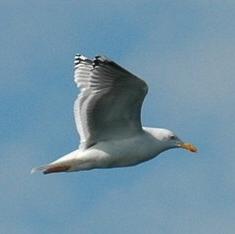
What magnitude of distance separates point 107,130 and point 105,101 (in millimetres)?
711

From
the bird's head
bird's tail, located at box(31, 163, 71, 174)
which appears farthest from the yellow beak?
bird's tail, located at box(31, 163, 71, 174)

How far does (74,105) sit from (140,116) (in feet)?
3.56

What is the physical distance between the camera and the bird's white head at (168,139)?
74.5 ft

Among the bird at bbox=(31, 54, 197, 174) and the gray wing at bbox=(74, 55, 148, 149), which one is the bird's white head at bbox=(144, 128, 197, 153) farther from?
the gray wing at bbox=(74, 55, 148, 149)

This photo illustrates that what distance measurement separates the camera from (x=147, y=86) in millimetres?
21312

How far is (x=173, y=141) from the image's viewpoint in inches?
909

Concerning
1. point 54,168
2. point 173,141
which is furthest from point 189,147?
point 54,168

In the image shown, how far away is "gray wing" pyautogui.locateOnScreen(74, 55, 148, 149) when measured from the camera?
2128 centimetres

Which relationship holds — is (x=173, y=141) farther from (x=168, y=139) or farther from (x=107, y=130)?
(x=107, y=130)

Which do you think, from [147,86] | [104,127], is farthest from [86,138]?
[147,86]

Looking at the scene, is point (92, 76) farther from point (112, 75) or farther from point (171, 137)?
point (171, 137)

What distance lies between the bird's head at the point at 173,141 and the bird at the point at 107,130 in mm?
40

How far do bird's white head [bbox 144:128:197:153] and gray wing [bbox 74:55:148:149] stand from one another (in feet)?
1.49

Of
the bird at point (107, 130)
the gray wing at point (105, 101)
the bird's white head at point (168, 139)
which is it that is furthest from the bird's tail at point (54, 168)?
the bird's white head at point (168, 139)
